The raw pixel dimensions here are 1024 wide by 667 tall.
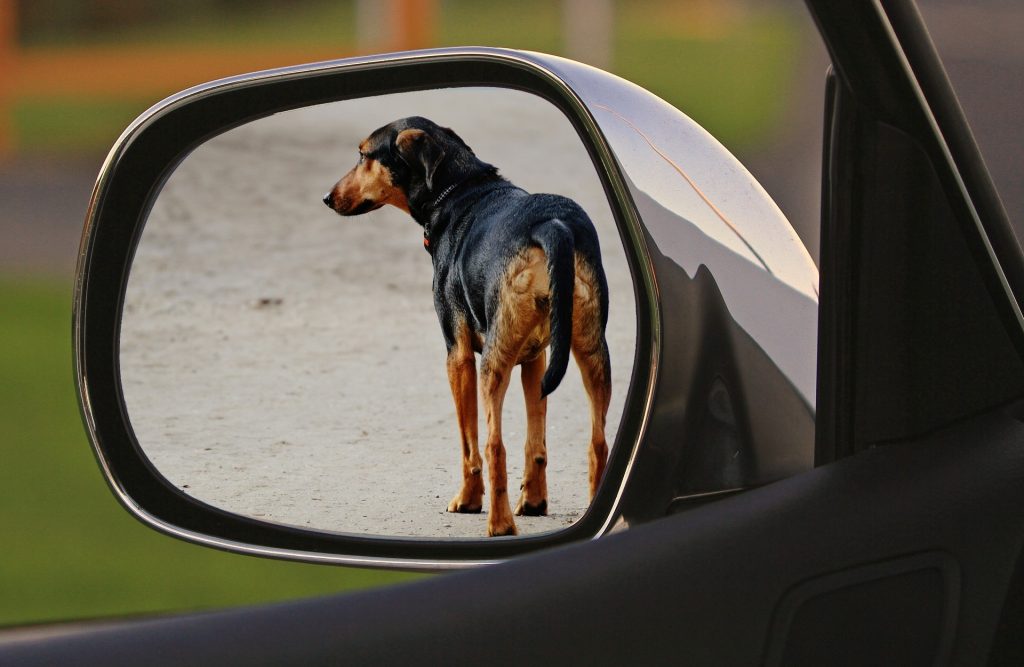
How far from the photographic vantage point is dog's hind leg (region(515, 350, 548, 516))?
3.20 feet

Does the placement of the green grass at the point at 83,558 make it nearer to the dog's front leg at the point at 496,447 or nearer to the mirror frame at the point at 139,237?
the mirror frame at the point at 139,237

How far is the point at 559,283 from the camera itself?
0.93 m

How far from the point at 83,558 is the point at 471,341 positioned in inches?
140

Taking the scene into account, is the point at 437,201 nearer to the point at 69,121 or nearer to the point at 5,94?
the point at 5,94

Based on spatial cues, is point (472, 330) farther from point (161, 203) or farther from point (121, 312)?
point (161, 203)

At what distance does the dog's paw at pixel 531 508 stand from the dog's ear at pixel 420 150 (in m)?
0.28

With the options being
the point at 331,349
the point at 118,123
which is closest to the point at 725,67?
the point at 118,123

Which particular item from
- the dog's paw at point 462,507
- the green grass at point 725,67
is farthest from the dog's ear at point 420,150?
the green grass at point 725,67

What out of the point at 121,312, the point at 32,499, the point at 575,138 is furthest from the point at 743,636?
the point at 32,499

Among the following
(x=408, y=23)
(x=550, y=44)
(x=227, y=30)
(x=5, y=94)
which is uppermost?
(x=227, y=30)

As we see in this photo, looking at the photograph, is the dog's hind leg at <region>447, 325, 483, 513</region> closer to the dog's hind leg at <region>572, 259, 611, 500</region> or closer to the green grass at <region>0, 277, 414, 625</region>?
the dog's hind leg at <region>572, 259, 611, 500</region>

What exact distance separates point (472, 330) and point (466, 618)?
22cm

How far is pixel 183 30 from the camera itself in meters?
26.2

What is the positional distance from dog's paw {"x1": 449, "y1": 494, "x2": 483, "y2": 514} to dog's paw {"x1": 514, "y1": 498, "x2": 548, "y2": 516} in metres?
0.03
